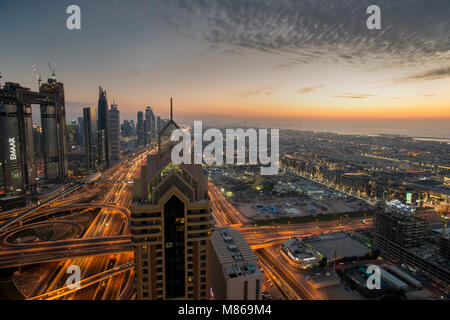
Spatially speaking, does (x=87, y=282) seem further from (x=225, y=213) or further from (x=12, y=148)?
(x=12, y=148)

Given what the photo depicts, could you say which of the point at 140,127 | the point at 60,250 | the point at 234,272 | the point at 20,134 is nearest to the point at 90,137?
the point at 20,134

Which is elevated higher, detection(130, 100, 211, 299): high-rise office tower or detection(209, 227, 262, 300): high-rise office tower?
detection(130, 100, 211, 299): high-rise office tower

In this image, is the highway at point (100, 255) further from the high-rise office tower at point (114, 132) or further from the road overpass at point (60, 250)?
the high-rise office tower at point (114, 132)

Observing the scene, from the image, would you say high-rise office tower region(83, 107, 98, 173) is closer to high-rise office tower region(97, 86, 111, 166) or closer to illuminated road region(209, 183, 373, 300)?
high-rise office tower region(97, 86, 111, 166)

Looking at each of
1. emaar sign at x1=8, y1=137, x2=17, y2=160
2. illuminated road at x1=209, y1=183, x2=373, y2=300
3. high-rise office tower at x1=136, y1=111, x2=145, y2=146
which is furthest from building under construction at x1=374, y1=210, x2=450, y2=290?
high-rise office tower at x1=136, y1=111, x2=145, y2=146

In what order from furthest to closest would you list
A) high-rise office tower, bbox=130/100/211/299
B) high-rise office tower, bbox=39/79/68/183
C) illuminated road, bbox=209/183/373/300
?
high-rise office tower, bbox=39/79/68/183, illuminated road, bbox=209/183/373/300, high-rise office tower, bbox=130/100/211/299

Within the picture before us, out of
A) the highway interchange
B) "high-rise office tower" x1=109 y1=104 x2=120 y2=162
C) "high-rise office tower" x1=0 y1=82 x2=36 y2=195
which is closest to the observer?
the highway interchange
